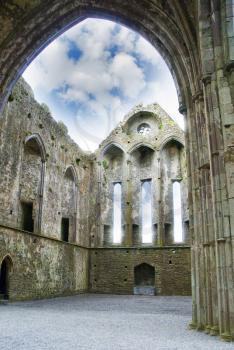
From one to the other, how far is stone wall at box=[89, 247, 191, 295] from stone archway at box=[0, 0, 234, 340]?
40.1 ft

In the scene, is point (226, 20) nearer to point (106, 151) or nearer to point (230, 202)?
point (230, 202)

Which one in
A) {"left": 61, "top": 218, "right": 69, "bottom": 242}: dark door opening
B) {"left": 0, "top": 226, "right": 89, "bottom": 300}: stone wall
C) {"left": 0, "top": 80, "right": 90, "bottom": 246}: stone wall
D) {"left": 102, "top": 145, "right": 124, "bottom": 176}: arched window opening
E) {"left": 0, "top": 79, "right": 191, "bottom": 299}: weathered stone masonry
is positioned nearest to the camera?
{"left": 0, "top": 226, "right": 89, "bottom": 300}: stone wall

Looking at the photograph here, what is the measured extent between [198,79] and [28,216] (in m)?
11.2

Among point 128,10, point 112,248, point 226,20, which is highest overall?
point 128,10

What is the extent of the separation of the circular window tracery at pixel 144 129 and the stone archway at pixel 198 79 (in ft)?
40.2

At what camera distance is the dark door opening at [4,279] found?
472 inches

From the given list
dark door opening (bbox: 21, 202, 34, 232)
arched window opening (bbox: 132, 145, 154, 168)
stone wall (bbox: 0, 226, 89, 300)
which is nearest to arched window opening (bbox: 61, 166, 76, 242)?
stone wall (bbox: 0, 226, 89, 300)

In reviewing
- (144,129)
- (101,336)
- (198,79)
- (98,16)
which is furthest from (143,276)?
(101,336)

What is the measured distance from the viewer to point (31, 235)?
13672 mm

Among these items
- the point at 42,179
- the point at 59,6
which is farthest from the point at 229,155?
the point at 42,179

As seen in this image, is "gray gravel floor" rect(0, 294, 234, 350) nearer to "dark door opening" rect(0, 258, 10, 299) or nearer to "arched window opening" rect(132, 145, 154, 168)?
"dark door opening" rect(0, 258, 10, 299)

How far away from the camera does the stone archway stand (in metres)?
4.81

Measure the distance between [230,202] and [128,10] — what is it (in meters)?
5.94

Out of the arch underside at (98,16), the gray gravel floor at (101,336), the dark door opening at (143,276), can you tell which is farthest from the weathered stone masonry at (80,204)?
the gray gravel floor at (101,336)
